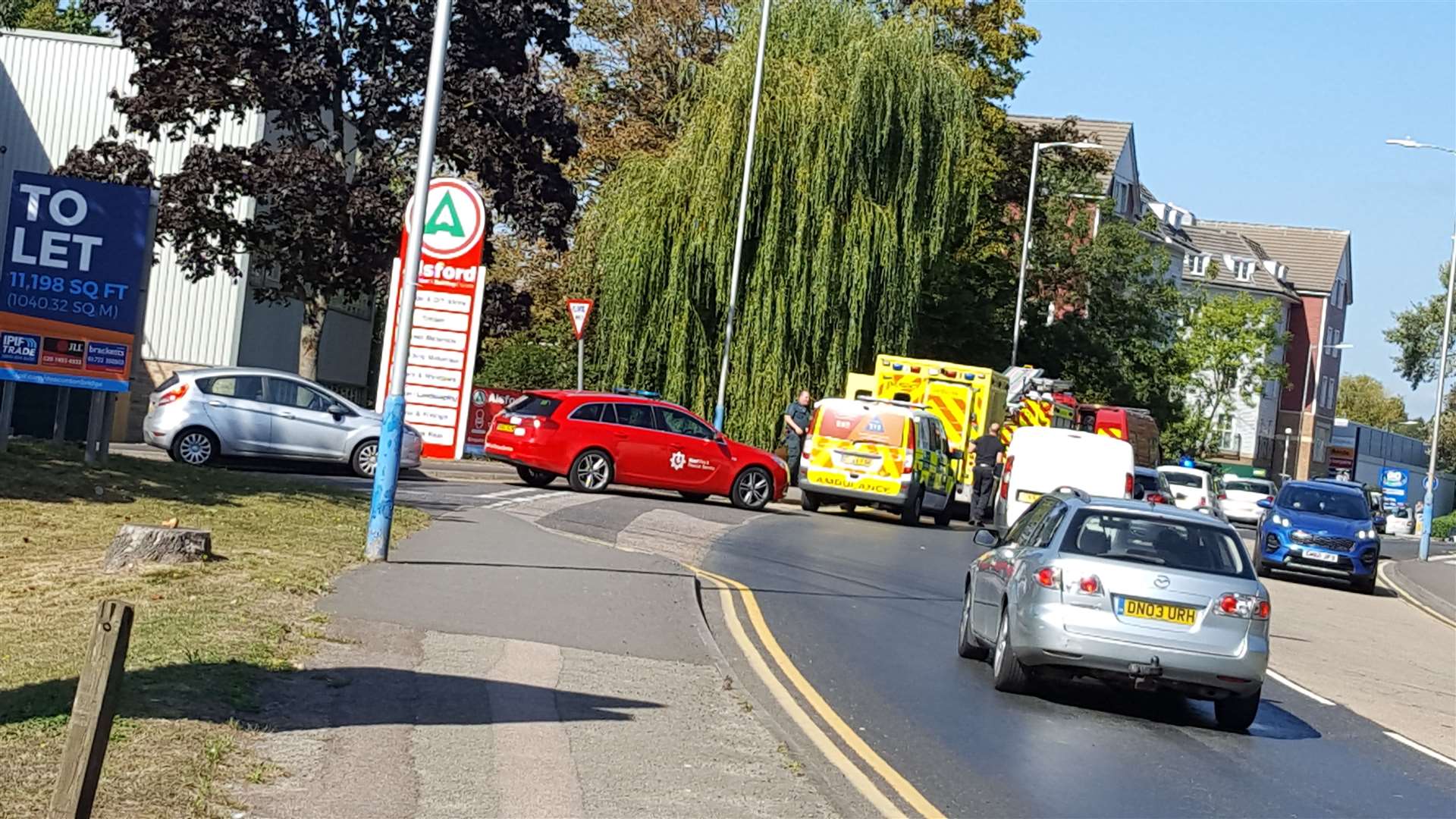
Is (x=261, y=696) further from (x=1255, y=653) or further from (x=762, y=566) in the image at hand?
(x=762, y=566)

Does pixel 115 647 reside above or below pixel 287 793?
above

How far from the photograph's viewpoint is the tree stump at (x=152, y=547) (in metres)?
12.6

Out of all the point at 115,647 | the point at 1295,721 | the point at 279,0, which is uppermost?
the point at 279,0

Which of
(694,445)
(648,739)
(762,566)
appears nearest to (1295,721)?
(648,739)

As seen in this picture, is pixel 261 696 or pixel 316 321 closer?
pixel 261 696

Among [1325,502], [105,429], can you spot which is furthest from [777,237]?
[105,429]

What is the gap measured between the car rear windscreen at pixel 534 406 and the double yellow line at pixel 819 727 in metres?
11.7

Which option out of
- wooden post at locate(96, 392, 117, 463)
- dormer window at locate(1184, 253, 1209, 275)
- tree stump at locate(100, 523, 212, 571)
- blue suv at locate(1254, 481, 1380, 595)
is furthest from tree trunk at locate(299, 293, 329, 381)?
dormer window at locate(1184, 253, 1209, 275)

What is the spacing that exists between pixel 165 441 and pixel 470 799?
18781 millimetres

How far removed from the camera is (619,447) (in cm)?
2686

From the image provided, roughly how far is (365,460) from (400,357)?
448 inches

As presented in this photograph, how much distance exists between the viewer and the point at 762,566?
18906mm

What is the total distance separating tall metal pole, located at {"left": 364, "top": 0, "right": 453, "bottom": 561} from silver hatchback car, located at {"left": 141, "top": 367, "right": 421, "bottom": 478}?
31.3 feet

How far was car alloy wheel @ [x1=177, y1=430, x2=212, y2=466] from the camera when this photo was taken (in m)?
24.6
